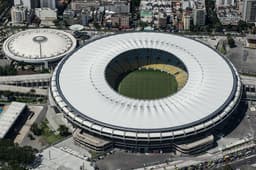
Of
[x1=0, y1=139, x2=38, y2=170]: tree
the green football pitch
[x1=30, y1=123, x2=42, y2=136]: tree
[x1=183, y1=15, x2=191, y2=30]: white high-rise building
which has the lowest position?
[x1=0, y1=139, x2=38, y2=170]: tree

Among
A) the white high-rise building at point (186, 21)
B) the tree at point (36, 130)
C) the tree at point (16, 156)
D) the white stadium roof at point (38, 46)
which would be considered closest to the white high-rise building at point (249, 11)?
the white high-rise building at point (186, 21)

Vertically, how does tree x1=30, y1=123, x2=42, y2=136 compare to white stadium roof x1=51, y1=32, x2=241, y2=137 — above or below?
below

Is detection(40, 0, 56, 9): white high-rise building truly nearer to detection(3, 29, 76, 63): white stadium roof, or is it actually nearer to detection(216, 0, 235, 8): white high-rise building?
detection(3, 29, 76, 63): white stadium roof

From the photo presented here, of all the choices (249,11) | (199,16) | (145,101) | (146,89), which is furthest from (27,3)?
(145,101)

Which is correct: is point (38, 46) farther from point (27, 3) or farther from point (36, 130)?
point (36, 130)

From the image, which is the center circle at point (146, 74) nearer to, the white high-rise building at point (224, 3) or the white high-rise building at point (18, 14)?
the white high-rise building at point (18, 14)

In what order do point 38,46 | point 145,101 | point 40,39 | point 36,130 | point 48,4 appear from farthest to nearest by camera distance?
point 48,4 → point 40,39 → point 38,46 → point 36,130 → point 145,101

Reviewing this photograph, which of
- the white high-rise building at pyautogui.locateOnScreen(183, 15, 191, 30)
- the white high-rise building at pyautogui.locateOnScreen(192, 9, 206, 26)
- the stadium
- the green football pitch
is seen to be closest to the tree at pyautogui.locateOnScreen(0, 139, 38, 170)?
the stadium
